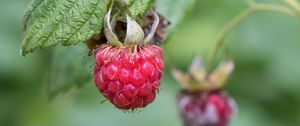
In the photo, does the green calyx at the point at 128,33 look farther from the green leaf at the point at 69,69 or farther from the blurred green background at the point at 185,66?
the blurred green background at the point at 185,66

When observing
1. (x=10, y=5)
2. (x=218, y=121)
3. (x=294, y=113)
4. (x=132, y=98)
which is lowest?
(x=294, y=113)

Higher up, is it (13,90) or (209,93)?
(209,93)

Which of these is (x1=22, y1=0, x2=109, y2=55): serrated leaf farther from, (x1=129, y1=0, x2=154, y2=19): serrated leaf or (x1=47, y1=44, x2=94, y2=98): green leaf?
(x1=47, y1=44, x2=94, y2=98): green leaf

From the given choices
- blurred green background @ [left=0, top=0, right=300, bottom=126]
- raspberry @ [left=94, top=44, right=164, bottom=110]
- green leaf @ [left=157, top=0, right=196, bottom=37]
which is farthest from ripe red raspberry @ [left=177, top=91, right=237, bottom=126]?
blurred green background @ [left=0, top=0, right=300, bottom=126]

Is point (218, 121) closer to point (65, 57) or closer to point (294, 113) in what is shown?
point (65, 57)

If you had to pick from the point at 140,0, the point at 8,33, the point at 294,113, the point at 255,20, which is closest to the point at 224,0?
the point at 255,20

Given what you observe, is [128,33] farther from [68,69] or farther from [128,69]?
[68,69]

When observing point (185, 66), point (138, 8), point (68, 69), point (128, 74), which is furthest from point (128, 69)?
point (185, 66)

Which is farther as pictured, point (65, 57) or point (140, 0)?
point (65, 57)
